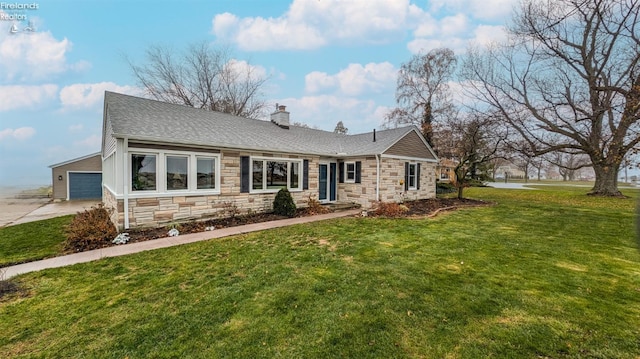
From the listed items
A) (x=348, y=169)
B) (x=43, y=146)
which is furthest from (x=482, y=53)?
(x=43, y=146)

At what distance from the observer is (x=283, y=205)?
9688 mm

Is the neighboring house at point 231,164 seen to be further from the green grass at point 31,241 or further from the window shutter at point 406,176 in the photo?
the green grass at point 31,241

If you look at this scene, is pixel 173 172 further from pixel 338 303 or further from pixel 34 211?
pixel 34 211

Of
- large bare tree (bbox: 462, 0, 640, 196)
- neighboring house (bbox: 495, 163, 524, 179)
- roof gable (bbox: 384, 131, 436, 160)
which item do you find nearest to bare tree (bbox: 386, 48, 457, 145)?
large bare tree (bbox: 462, 0, 640, 196)

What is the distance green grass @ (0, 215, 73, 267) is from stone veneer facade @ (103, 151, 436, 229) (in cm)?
142

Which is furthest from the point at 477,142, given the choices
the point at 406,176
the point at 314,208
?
the point at 314,208

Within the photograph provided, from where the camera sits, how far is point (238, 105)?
2317 cm

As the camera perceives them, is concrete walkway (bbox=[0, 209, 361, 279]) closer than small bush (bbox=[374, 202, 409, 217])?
Yes

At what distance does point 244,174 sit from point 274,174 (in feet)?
4.34

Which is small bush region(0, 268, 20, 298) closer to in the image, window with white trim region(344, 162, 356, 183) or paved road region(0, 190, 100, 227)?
paved road region(0, 190, 100, 227)

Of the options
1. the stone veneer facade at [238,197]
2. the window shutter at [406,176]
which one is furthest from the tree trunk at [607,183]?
the window shutter at [406,176]

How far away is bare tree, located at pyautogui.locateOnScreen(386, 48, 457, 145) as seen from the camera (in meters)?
21.6

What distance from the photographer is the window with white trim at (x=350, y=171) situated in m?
12.8

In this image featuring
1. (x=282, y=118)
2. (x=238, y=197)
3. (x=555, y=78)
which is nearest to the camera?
(x=238, y=197)
